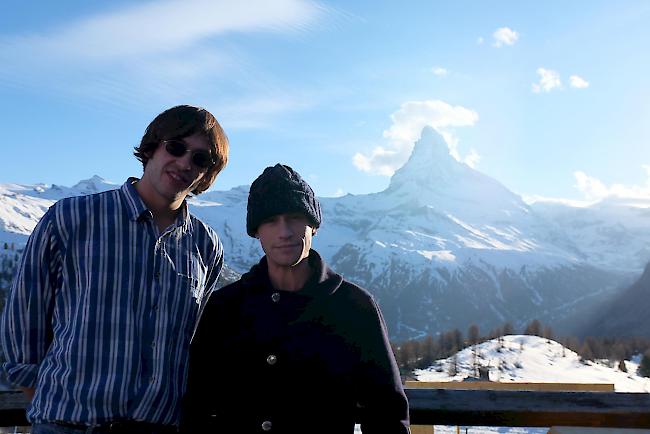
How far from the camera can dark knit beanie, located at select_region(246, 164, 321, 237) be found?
3.27m

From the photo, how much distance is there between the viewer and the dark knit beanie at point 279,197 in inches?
129

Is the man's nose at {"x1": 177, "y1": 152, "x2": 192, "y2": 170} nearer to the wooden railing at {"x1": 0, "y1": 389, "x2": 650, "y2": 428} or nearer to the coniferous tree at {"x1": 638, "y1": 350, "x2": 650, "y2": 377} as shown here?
the wooden railing at {"x1": 0, "y1": 389, "x2": 650, "y2": 428}

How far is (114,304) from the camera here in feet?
9.72

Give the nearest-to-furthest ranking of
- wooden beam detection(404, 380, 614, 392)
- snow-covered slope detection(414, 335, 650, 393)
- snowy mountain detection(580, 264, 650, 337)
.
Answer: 1. wooden beam detection(404, 380, 614, 392)
2. snow-covered slope detection(414, 335, 650, 393)
3. snowy mountain detection(580, 264, 650, 337)

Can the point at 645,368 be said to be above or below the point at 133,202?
below

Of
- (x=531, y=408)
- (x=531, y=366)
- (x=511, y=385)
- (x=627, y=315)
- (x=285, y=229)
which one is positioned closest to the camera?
(x=285, y=229)

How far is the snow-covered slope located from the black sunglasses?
45780mm

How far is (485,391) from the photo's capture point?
411 cm

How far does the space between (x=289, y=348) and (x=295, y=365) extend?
0.10 metres

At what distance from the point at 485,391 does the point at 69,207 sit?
284 cm

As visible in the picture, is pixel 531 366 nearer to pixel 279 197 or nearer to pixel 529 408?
pixel 529 408

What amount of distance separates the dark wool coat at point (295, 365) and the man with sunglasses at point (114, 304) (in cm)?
15

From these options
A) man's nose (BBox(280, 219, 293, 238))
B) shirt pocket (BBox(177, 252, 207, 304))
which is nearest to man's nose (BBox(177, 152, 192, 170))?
shirt pocket (BBox(177, 252, 207, 304))

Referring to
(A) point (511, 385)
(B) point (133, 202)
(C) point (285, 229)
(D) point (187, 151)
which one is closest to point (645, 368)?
(A) point (511, 385)
